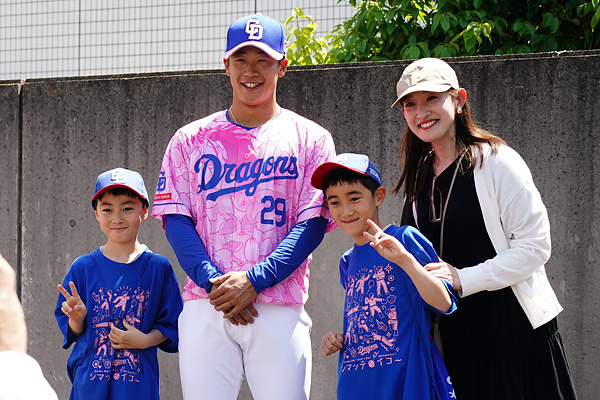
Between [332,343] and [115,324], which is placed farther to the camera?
[115,324]

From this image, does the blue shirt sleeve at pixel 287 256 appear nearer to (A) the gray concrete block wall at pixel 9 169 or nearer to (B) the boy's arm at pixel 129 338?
(B) the boy's arm at pixel 129 338

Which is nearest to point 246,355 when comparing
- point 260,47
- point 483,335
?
point 483,335

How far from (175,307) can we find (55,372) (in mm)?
1615

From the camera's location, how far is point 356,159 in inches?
130

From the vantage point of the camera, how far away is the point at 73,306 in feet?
11.7

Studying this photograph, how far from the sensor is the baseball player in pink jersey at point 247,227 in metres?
3.25

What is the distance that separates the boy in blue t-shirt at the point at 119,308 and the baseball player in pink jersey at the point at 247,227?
38 centimetres

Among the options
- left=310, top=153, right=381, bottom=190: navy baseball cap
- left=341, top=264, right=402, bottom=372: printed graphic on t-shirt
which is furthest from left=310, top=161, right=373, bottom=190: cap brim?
left=341, top=264, right=402, bottom=372: printed graphic on t-shirt

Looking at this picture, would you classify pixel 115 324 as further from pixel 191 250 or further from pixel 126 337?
pixel 191 250

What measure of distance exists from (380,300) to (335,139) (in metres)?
1.80

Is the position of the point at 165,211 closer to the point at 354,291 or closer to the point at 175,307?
the point at 175,307

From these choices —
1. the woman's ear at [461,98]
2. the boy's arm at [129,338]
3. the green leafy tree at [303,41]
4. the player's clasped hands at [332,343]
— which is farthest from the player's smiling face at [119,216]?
the green leafy tree at [303,41]

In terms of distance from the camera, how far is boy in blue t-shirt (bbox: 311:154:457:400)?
9.49ft

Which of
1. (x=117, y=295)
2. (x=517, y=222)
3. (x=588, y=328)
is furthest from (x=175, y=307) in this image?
(x=588, y=328)
